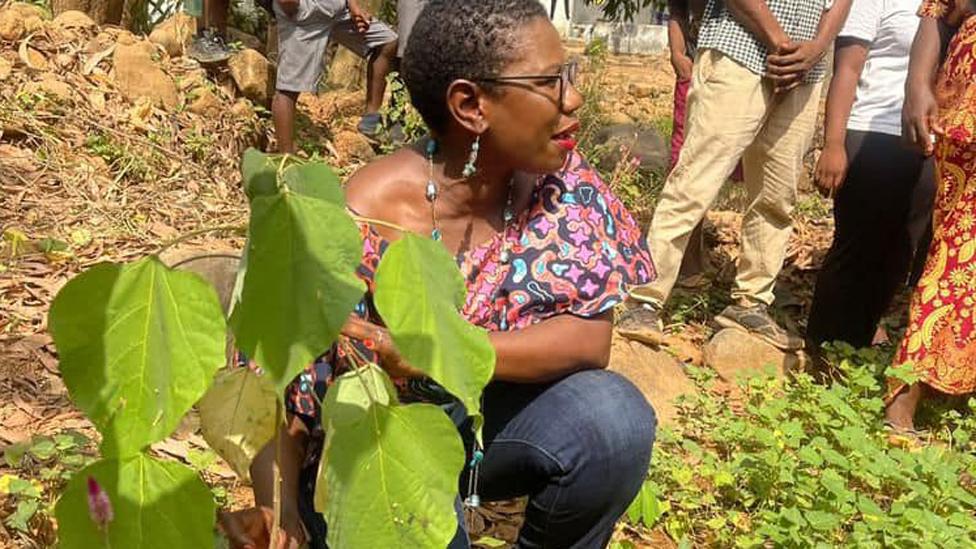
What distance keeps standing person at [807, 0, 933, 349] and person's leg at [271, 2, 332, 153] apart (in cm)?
225

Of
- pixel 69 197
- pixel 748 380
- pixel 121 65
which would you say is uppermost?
pixel 121 65

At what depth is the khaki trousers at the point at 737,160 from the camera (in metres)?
3.25

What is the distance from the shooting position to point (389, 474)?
948 mm

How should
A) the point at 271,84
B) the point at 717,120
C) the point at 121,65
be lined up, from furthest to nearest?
the point at 271,84
the point at 121,65
the point at 717,120

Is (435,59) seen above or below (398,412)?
above

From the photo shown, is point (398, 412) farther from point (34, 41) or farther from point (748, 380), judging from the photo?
point (34, 41)

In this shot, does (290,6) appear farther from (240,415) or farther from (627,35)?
(627,35)

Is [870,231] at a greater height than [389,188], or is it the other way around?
[389,188]

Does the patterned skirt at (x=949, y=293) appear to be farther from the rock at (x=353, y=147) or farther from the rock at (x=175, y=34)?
the rock at (x=175, y=34)

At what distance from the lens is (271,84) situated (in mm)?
5152

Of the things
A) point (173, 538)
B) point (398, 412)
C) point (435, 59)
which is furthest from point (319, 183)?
point (435, 59)

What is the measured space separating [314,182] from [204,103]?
396 cm

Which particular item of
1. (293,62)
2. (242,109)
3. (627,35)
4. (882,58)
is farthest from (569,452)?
(627,35)

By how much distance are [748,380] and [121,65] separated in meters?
3.05
